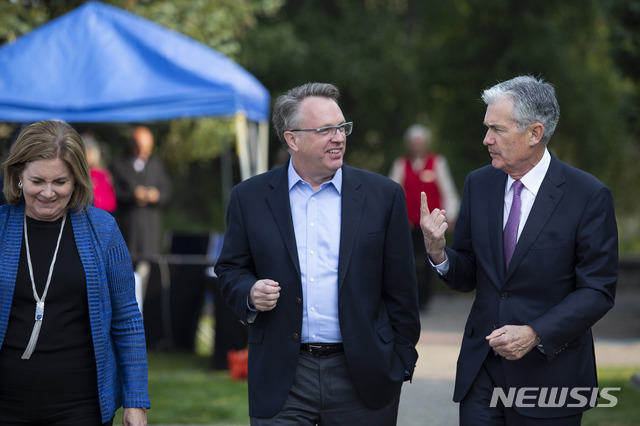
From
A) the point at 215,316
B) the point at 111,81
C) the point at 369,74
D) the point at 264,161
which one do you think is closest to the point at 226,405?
the point at 215,316

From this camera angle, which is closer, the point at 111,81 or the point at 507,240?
the point at 507,240

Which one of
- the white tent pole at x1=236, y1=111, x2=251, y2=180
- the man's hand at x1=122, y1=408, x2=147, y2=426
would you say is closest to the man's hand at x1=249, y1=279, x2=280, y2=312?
the man's hand at x1=122, y1=408, x2=147, y2=426

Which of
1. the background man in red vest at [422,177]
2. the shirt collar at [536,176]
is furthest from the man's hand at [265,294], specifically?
the background man in red vest at [422,177]

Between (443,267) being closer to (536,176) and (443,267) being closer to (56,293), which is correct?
(536,176)

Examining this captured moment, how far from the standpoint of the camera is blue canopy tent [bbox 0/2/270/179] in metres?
8.95

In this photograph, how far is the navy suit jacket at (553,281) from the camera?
377 centimetres

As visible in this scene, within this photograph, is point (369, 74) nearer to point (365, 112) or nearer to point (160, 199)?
point (365, 112)

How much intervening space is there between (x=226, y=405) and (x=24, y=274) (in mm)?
4289

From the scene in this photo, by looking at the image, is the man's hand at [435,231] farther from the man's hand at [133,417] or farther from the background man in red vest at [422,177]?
the background man in red vest at [422,177]

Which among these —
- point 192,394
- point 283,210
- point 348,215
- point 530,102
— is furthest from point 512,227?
point 192,394

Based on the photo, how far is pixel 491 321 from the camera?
13.2 ft

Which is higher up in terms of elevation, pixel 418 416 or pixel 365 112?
pixel 365 112

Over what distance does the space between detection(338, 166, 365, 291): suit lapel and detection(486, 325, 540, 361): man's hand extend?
697 mm

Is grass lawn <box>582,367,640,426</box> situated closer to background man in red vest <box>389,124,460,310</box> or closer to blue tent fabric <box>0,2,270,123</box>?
background man in red vest <box>389,124,460,310</box>
